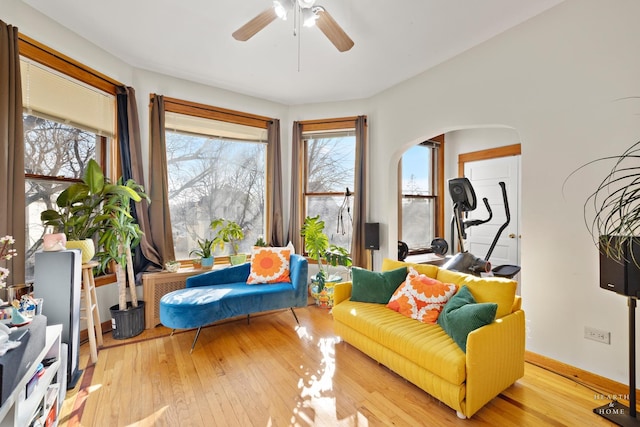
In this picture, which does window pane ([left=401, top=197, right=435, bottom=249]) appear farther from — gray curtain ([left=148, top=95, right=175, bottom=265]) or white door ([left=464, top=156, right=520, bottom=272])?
gray curtain ([left=148, top=95, right=175, bottom=265])

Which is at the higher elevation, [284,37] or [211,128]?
[284,37]

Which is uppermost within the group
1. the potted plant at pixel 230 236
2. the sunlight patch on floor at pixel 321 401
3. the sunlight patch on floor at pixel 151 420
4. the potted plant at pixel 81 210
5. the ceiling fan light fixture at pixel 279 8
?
the ceiling fan light fixture at pixel 279 8

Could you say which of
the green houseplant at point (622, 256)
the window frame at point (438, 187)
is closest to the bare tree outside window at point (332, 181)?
the window frame at point (438, 187)

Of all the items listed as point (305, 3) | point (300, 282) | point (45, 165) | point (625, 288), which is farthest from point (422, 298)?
point (45, 165)

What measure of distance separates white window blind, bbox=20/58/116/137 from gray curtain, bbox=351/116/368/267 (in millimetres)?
2939

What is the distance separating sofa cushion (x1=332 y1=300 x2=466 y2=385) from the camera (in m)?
1.74

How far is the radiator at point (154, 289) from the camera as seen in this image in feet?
9.98

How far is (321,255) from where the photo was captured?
3787 millimetres

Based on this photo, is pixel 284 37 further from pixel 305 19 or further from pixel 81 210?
pixel 81 210

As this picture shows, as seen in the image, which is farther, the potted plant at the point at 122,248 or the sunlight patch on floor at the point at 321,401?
the potted plant at the point at 122,248

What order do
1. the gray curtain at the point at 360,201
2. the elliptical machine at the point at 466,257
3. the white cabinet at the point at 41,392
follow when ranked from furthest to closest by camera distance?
1. the gray curtain at the point at 360,201
2. the elliptical machine at the point at 466,257
3. the white cabinet at the point at 41,392

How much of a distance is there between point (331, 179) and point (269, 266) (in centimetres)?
167

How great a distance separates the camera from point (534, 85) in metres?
2.42

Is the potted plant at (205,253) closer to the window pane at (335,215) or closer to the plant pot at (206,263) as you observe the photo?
the plant pot at (206,263)
